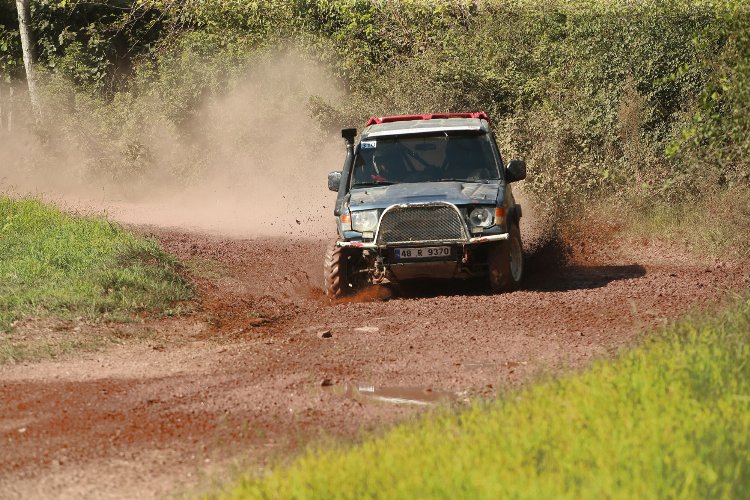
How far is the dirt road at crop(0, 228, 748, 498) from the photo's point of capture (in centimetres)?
731

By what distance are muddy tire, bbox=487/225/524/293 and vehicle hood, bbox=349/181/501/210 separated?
20.9 inches

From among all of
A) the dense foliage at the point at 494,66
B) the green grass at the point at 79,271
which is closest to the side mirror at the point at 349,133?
the green grass at the point at 79,271

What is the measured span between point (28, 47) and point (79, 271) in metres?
17.1

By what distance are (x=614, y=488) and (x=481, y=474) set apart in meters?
0.62

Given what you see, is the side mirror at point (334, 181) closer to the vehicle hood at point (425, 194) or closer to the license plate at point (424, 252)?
the vehicle hood at point (425, 194)

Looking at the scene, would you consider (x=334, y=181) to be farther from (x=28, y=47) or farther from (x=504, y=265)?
(x=28, y=47)

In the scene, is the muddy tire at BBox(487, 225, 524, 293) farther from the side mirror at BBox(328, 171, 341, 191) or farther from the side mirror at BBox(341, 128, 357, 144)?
the side mirror at BBox(341, 128, 357, 144)

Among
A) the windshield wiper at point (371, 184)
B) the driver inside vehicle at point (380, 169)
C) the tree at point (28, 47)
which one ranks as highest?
the tree at point (28, 47)

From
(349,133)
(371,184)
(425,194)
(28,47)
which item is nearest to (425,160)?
(371,184)

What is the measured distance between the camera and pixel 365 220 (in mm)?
13000

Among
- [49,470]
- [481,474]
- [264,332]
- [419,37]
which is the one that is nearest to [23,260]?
[264,332]

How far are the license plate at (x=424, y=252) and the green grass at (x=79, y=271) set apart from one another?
2617 mm

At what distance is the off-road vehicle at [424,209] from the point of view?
1280 centimetres

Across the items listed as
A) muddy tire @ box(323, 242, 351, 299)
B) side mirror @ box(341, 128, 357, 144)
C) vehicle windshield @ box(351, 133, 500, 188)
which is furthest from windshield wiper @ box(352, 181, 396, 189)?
muddy tire @ box(323, 242, 351, 299)
